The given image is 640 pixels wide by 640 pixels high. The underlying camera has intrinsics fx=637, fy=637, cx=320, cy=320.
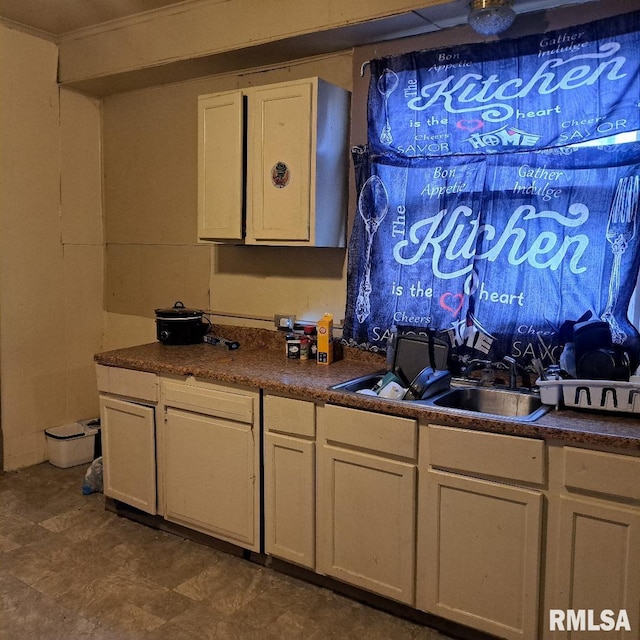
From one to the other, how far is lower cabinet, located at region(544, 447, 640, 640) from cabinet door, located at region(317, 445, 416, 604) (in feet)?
1.70

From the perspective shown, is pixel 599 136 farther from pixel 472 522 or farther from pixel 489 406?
pixel 472 522

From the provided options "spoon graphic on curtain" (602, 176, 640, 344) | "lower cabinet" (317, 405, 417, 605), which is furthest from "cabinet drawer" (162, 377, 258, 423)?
"spoon graphic on curtain" (602, 176, 640, 344)

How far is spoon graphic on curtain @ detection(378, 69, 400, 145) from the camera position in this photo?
2947mm

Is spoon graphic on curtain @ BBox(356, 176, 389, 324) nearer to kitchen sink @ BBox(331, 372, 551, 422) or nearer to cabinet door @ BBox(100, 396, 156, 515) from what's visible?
kitchen sink @ BBox(331, 372, 551, 422)

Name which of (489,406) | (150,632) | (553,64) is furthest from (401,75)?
(150,632)

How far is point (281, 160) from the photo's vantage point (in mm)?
3029

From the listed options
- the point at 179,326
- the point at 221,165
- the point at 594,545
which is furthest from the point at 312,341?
the point at 594,545

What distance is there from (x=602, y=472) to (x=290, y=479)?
1.24 meters

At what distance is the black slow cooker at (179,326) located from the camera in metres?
3.49

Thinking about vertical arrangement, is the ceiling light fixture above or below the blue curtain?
above

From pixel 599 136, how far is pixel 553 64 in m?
0.35

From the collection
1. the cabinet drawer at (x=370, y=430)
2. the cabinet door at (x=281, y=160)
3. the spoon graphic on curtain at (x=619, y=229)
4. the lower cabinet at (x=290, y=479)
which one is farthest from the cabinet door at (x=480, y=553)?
the cabinet door at (x=281, y=160)

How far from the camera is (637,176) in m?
2.38

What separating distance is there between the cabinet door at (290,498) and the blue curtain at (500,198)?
71 cm
